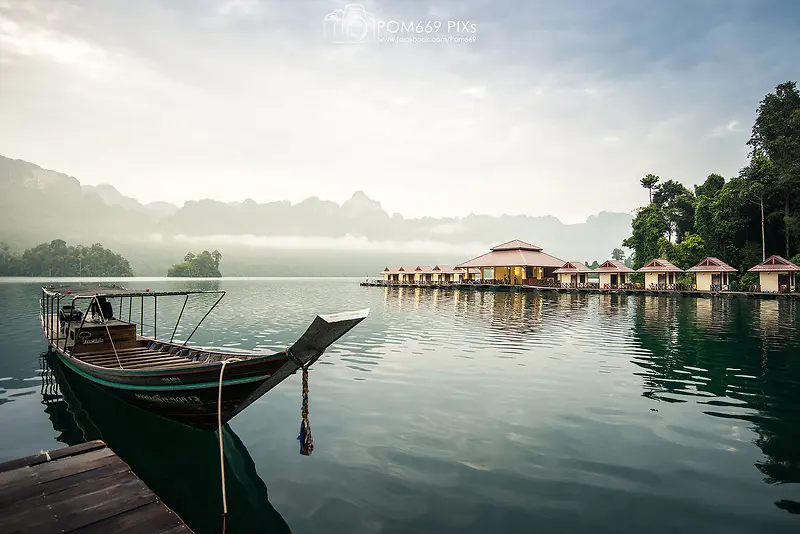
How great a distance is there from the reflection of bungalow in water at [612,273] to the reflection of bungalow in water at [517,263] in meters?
9.43

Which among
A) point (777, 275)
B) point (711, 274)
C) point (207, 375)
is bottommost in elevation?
point (207, 375)

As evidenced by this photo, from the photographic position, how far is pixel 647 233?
203 feet

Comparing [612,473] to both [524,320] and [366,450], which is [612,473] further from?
[524,320]

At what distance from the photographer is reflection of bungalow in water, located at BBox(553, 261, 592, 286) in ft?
206

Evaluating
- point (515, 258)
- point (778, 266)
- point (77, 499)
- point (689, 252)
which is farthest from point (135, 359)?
point (689, 252)

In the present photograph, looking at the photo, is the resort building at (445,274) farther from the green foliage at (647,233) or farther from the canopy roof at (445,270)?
the green foliage at (647,233)

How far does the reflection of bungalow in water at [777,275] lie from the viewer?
141ft

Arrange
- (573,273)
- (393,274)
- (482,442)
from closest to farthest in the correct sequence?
1. (482,442)
2. (573,273)
3. (393,274)

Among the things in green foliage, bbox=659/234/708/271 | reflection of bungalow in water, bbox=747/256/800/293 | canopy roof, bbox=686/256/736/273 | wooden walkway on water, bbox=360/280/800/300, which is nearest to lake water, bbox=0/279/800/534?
wooden walkway on water, bbox=360/280/800/300

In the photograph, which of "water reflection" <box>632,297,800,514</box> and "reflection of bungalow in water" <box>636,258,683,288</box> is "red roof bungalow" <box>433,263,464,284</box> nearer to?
"reflection of bungalow in water" <box>636,258,683,288</box>

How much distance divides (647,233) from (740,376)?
56191 millimetres

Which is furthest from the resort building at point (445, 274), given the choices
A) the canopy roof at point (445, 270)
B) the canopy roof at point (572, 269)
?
the canopy roof at point (572, 269)

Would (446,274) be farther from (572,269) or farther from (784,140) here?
(784,140)

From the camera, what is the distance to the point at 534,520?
17.6ft
